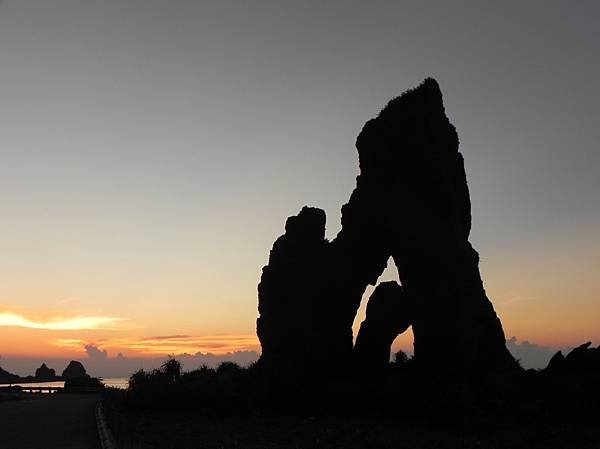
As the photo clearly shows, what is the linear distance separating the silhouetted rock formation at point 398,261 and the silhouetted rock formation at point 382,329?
0.12 m

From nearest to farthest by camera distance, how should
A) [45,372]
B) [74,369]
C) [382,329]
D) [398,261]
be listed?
[398,261], [382,329], [45,372], [74,369]

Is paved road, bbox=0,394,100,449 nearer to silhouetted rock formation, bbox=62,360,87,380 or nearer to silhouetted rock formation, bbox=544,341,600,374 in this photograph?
silhouetted rock formation, bbox=544,341,600,374

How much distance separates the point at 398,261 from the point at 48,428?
2019cm

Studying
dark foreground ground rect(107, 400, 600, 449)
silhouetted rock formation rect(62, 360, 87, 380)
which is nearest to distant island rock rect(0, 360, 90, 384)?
silhouetted rock formation rect(62, 360, 87, 380)

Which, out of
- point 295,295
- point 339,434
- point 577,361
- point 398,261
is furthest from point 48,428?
point 577,361

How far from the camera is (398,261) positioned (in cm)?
3328

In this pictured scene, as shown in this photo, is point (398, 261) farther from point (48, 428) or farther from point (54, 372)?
point (54, 372)

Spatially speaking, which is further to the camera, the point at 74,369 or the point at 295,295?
the point at 74,369

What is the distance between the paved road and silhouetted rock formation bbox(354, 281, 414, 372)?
17.6m

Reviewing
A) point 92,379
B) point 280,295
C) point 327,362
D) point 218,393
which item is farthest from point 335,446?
point 92,379

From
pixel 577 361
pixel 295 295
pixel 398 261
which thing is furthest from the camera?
pixel 295 295

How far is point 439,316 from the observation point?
30219mm

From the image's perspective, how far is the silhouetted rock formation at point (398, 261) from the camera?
2995 cm

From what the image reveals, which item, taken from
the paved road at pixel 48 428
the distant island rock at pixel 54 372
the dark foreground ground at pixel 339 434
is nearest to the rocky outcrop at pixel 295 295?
the dark foreground ground at pixel 339 434
